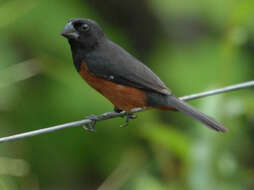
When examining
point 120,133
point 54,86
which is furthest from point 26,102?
point 120,133

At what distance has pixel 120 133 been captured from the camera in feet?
18.9

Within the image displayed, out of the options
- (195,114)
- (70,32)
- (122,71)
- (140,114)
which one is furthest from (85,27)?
(140,114)

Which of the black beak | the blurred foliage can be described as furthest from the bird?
the blurred foliage

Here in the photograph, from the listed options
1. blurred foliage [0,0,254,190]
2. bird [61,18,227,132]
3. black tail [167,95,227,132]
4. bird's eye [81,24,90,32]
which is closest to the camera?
black tail [167,95,227,132]

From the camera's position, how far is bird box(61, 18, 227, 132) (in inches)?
167

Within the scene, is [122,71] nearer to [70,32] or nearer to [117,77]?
[117,77]

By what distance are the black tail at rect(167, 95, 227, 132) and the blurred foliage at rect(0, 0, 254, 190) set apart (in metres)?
0.41

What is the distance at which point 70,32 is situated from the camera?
4.28 metres

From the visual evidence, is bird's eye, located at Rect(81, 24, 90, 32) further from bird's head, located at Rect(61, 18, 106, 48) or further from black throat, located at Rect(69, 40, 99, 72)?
black throat, located at Rect(69, 40, 99, 72)

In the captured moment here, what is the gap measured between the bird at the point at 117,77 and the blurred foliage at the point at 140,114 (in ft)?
1.46

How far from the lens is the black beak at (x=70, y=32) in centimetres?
425

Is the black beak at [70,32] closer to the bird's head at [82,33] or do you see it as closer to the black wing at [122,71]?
the bird's head at [82,33]

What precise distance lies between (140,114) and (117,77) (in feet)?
3.98

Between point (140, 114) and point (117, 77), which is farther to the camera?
point (140, 114)
